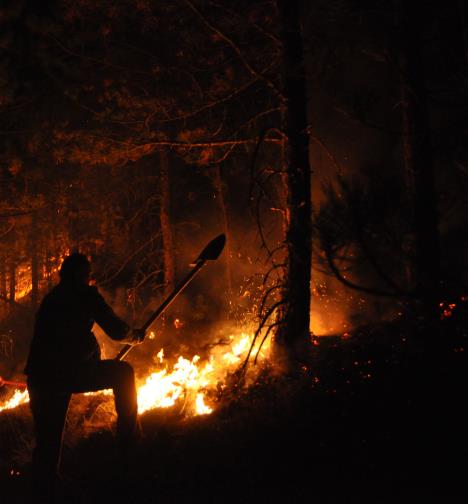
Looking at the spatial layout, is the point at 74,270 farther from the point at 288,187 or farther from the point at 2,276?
the point at 2,276

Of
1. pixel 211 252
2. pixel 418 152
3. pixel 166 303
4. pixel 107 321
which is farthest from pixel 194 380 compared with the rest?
pixel 418 152

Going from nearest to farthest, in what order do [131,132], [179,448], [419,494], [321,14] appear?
[419,494] < [179,448] < [321,14] < [131,132]

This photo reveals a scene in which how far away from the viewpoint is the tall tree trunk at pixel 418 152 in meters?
6.26

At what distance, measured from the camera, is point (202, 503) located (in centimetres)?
485

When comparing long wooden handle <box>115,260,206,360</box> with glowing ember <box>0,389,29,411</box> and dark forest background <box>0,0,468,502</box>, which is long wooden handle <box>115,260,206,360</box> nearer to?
dark forest background <box>0,0,468,502</box>

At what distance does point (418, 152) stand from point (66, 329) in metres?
4.99

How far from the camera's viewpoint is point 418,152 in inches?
260

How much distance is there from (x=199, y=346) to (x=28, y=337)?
7.42 metres

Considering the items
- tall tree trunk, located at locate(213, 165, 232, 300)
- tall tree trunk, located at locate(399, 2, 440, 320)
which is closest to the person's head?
tall tree trunk, located at locate(399, 2, 440, 320)

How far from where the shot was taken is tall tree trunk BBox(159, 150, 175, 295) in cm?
1191

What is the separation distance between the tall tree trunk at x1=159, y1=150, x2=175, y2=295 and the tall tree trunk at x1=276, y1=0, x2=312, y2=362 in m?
5.13

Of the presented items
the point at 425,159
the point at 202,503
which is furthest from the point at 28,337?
the point at 425,159

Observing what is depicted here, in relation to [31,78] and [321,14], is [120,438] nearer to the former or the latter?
[321,14]

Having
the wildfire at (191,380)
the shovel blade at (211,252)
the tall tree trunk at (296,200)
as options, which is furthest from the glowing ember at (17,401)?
the tall tree trunk at (296,200)
